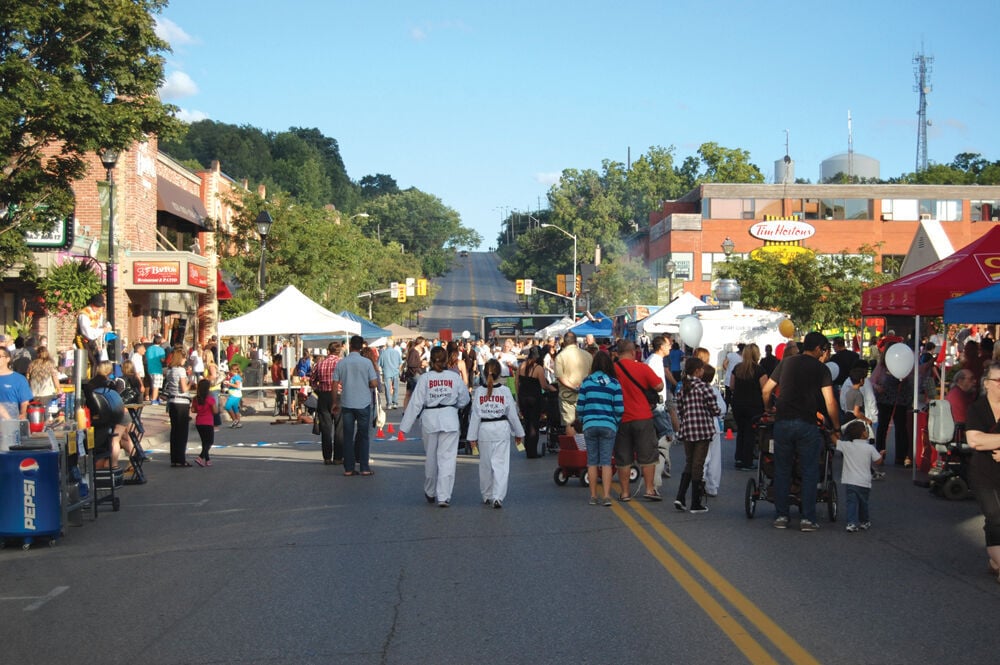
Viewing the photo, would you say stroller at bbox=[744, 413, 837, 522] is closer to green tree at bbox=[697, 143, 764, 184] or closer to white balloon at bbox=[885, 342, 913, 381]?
white balloon at bbox=[885, 342, 913, 381]

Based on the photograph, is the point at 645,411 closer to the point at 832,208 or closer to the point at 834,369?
the point at 834,369

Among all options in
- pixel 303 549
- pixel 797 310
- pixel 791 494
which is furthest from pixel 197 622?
pixel 797 310

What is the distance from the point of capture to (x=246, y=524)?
12.0 m

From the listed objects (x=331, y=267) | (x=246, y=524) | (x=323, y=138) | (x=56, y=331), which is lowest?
(x=246, y=524)

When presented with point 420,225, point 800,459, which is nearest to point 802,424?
point 800,459

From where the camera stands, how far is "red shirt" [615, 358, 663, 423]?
505 inches

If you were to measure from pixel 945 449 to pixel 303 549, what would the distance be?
7658 millimetres

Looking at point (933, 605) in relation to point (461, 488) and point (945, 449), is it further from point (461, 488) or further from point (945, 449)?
point (461, 488)

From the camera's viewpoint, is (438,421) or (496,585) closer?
(496,585)

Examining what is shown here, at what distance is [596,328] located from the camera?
4275 cm

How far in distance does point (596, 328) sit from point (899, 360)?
27262 mm

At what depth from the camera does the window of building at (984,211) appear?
82000mm

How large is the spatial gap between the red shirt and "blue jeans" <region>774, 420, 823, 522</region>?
2.01 metres

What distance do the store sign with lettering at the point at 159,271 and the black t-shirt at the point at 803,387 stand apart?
26.2 m
